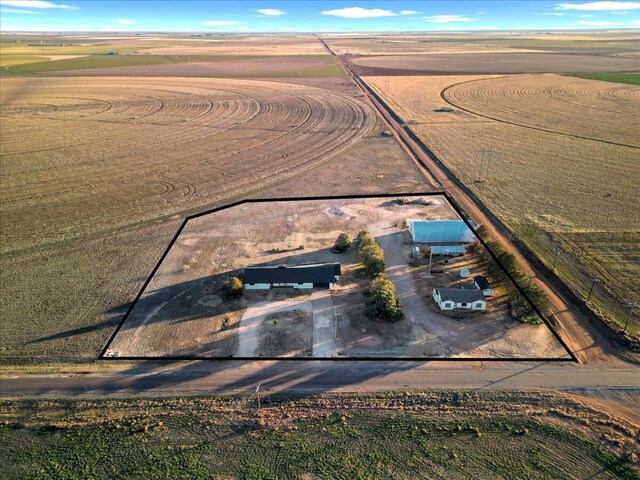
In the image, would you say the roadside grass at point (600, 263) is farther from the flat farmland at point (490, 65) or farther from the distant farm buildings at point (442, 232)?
the flat farmland at point (490, 65)

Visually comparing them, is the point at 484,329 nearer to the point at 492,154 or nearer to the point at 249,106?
the point at 492,154

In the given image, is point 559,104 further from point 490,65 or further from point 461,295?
point 461,295

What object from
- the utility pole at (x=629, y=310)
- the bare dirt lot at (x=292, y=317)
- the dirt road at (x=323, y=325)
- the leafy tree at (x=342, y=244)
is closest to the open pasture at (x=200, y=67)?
the bare dirt lot at (x=292, y=317)

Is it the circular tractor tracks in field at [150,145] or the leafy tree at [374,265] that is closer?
the leafy tree at [374,265]

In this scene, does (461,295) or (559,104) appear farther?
(559,104)

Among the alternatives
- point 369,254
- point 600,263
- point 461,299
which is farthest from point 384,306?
point 600,263

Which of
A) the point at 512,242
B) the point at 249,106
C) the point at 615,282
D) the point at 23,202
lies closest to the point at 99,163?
the point at 23,202

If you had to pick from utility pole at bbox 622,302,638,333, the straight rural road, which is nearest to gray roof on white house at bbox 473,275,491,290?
the straight rural road
